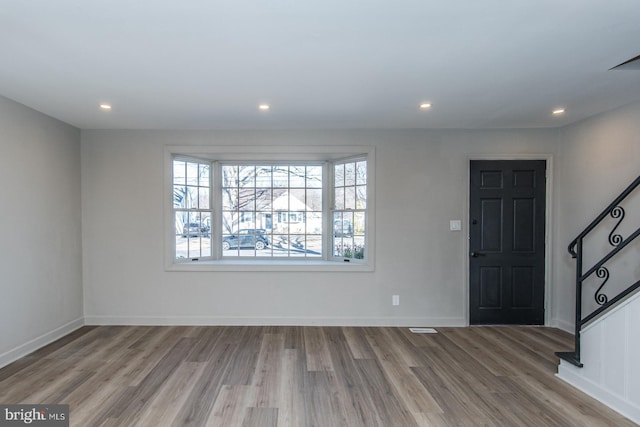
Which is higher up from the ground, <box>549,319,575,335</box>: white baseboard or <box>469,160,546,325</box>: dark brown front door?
<box>469,160,546,325</box>: dark brown front door

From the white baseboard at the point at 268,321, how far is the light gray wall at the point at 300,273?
0.01 m

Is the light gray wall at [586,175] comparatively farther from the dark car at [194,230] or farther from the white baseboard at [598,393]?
the dark car at [194,230]


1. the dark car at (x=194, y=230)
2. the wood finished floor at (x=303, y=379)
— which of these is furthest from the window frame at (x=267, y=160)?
the wood finished floor at (x=303, y=379)

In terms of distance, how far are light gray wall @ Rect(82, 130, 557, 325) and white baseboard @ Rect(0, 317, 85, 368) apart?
220 millimetres

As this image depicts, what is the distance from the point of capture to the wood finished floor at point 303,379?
2.21m

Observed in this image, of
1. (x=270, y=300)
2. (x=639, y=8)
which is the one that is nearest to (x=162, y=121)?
(x=270, y=300)

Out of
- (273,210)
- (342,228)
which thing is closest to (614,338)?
(342,228)

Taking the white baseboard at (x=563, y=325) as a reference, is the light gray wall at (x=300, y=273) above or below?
above

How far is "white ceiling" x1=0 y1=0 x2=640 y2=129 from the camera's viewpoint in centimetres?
169

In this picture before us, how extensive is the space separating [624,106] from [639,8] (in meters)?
2.07

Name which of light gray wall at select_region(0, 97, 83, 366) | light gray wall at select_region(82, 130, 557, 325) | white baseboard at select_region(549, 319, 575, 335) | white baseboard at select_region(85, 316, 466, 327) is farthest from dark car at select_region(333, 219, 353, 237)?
light gray wall at select_region(0, 97, 83, 366)

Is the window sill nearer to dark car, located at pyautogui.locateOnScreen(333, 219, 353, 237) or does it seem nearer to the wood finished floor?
dark car, located at pyautogui.locateOnScreen(333, 219, 353, 237)

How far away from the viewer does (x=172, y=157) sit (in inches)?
160

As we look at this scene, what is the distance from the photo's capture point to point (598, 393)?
242 centimetres
